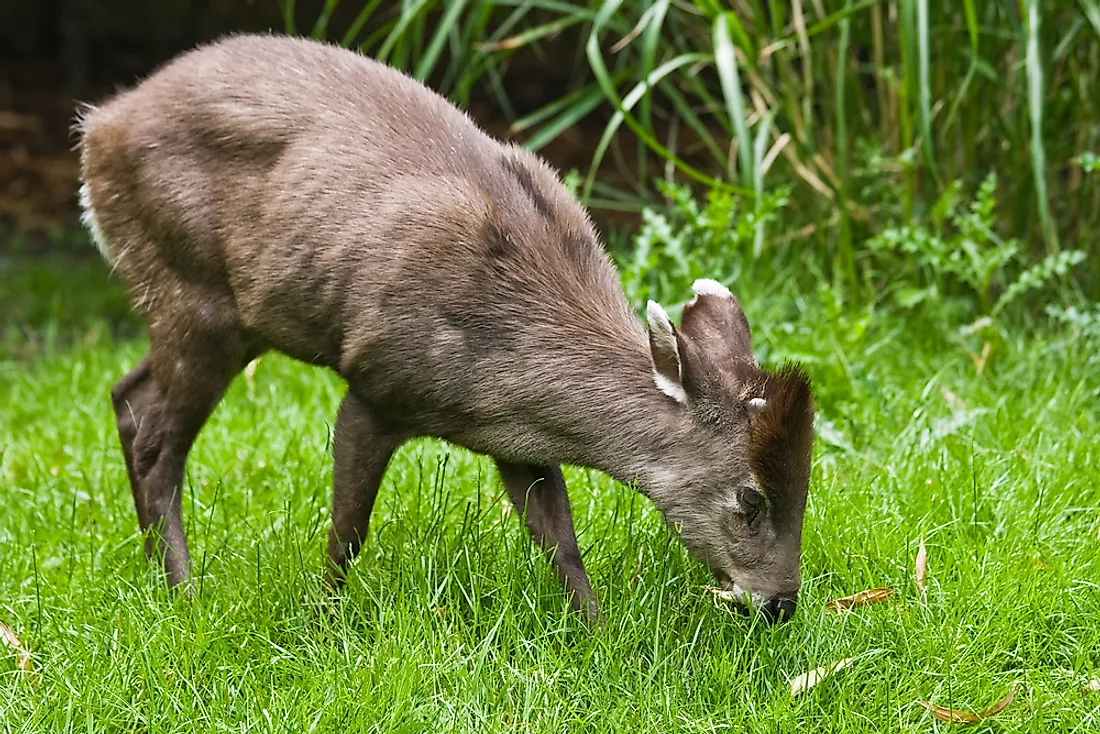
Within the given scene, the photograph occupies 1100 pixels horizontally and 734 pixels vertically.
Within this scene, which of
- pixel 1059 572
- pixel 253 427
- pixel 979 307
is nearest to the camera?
pixel 1059 572

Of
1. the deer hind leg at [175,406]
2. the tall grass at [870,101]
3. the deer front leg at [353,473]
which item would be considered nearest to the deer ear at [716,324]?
the deer front leg at [353,473]

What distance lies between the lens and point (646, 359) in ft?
11.6

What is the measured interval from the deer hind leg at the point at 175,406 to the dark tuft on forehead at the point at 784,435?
5.02 ft

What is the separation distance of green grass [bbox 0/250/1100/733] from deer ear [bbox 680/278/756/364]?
478 mm

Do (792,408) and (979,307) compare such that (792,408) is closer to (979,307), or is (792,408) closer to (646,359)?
(646,359)

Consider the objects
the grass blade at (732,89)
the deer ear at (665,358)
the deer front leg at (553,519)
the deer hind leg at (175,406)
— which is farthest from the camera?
the grass blade at (732,89)

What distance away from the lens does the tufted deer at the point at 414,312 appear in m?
3.39

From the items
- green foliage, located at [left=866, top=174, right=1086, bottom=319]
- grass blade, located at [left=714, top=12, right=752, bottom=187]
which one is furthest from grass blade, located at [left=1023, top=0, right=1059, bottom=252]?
grass blade, located at [left=714, top=12, right=752, bottom=187]

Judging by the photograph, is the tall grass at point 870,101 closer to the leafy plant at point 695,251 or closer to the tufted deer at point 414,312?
the leafy plant at point 695,251

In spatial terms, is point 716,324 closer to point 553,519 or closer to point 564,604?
point 553,519

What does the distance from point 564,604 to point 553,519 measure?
0.27 meters

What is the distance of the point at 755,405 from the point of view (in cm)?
329

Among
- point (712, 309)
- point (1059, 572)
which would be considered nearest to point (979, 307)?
point (1059, 572)

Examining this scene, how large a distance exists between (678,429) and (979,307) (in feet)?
9.28
